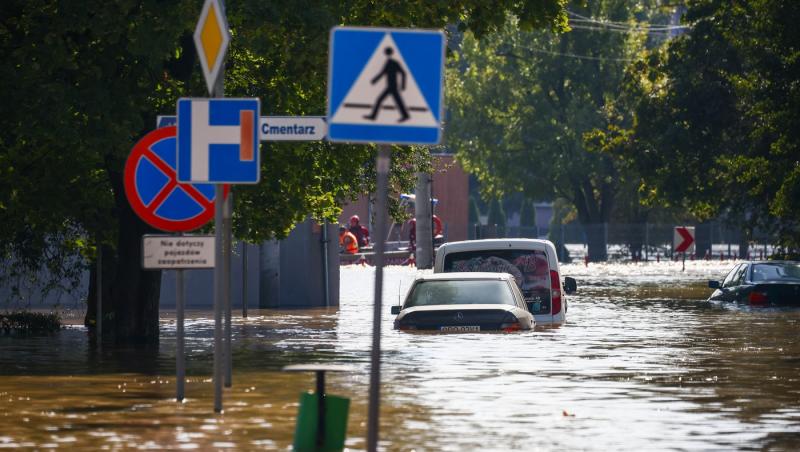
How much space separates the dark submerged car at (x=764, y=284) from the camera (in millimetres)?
35719

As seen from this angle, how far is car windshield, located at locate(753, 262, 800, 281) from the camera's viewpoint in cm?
3684

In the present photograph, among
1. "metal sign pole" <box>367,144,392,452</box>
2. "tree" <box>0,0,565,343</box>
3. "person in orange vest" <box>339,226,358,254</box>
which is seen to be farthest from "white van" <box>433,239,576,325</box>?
"person in orange vest" <box>339,226,358,254</box>

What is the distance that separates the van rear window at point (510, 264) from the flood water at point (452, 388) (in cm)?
93

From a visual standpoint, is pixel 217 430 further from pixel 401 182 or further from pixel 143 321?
pixel 401 182

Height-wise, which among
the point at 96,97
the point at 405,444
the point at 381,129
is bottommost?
the point at 405,444

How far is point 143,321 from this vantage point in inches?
993

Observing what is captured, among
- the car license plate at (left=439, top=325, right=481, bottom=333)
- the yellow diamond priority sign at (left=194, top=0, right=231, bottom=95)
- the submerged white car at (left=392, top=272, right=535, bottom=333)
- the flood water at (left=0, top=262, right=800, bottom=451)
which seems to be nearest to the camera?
the flood water at (left=0, top=262, right=800, bottom=451)

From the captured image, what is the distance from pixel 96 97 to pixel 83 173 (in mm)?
2316

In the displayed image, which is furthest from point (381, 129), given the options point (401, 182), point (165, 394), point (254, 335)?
point (401, 182)

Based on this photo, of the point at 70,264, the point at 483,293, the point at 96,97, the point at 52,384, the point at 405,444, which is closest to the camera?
the point at 405,444

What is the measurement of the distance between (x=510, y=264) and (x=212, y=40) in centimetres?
1380

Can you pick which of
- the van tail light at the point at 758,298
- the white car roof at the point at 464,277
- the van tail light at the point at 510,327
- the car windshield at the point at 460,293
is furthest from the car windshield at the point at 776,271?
the van tail light at the point at 510,327

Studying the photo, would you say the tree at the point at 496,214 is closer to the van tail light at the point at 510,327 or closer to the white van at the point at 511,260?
the white van at the point at 511,260

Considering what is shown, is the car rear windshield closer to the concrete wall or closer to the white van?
the white van
